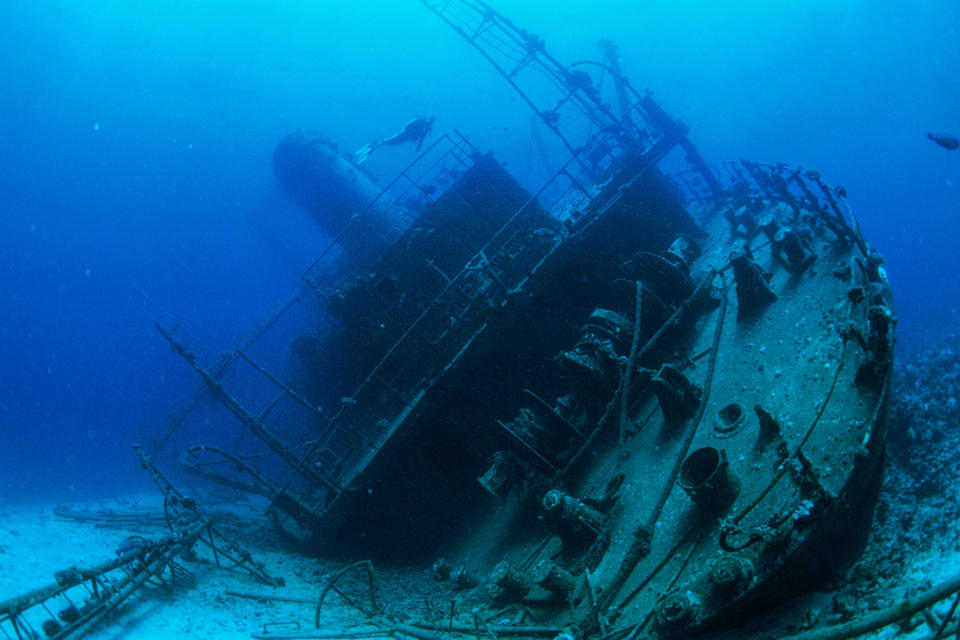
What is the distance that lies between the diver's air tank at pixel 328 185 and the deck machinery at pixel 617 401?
4.71 metres

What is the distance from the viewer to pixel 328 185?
20.8 meters

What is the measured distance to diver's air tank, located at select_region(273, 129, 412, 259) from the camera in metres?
20.0

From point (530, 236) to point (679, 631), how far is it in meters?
8.94

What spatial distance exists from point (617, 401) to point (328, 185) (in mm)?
17094

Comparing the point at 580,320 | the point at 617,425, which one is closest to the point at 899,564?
the point at 617,425

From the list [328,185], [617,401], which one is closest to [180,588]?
[617,401]

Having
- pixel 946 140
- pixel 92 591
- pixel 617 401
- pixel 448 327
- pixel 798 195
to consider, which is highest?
pixel 946 140

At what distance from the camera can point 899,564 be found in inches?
160

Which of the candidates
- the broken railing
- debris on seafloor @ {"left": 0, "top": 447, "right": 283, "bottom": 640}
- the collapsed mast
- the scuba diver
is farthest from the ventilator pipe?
the scuba diver

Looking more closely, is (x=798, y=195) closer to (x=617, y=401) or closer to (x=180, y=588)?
(x=617, y=401)

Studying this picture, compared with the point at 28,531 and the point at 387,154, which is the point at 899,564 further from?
the point at 387,154

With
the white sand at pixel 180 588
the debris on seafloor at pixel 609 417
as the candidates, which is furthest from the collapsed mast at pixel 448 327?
the white sand at pixel 180 588

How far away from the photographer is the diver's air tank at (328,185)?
20.0 m

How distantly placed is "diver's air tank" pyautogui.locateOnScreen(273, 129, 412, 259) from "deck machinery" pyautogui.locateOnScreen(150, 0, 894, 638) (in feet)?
15.4
